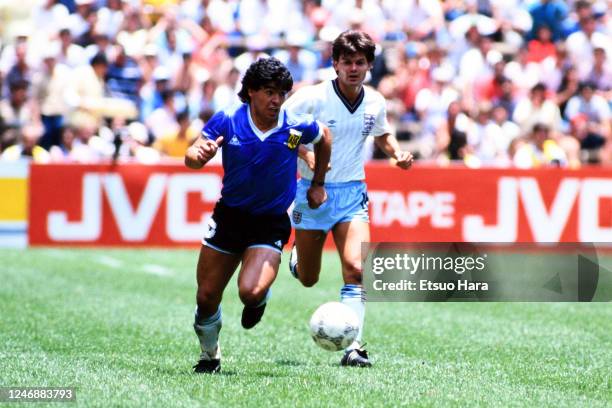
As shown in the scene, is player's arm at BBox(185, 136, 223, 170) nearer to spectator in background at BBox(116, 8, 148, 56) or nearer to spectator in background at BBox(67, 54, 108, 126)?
spectator in background at BBox(67, 54, 108, 126)

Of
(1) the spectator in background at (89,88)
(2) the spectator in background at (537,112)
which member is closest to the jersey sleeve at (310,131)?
(1) the spectator in background at (89,88)

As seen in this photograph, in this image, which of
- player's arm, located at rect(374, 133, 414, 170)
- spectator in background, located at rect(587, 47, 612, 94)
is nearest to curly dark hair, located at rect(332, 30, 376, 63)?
player's arm, located at rect(374, 133, 414, 170)

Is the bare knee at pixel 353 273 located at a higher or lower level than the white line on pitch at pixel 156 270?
higher

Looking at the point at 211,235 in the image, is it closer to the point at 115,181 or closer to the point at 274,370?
the point at 274,370

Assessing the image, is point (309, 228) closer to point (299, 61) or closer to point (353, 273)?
point (353, 273)

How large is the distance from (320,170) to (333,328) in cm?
118

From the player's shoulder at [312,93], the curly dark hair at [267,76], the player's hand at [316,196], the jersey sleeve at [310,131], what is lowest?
the player's hand at [316,196]

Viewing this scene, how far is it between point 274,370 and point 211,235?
1050 millimetres

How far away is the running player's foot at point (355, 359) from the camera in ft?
29.2

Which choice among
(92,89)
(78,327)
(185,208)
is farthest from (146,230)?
(78,327)

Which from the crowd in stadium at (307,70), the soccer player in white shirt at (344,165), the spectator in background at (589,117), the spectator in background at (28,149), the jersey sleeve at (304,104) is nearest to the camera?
the soccer player in white shirt at (344,165)

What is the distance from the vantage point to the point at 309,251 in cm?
973

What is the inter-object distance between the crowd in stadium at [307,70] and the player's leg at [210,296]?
10838 mm

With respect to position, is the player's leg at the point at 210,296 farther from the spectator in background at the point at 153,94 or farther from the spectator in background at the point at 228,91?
the spectator in background at the point at 153,94
